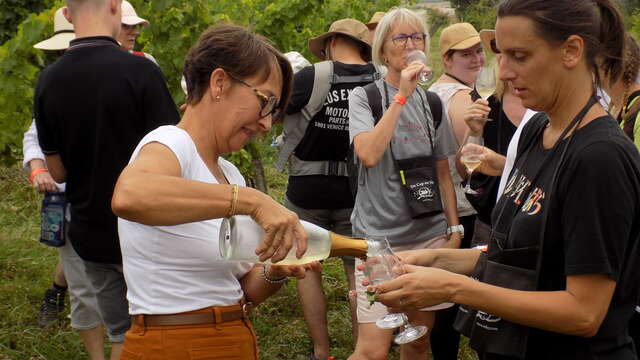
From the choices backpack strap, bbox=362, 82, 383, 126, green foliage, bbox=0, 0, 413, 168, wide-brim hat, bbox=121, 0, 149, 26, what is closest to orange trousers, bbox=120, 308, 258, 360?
backpack strap, bbox=362, 82, 383, 126

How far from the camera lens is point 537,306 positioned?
6.48 feet

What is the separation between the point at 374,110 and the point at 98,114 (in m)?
1.52

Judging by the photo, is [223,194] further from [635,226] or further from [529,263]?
[635,226]

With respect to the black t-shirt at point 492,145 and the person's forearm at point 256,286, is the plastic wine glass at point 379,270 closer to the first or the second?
the person's forearm at point 256,286

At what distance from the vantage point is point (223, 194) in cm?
207

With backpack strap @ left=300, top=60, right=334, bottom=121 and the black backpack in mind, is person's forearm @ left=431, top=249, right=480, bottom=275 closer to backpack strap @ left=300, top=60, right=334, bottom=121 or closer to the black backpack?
the black backpack

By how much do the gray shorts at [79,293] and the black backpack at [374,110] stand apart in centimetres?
171

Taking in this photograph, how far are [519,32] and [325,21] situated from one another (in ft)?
22.2

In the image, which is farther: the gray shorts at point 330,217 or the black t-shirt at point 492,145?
the gray shorts at point 330,217

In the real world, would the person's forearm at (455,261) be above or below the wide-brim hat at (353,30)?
below

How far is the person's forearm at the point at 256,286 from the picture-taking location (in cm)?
261

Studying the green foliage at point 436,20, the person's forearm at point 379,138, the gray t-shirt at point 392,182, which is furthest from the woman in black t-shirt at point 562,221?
the green foliage at point 436,20

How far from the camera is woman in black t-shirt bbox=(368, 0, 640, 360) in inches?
73.6

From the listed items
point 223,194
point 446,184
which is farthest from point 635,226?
point 446,184
